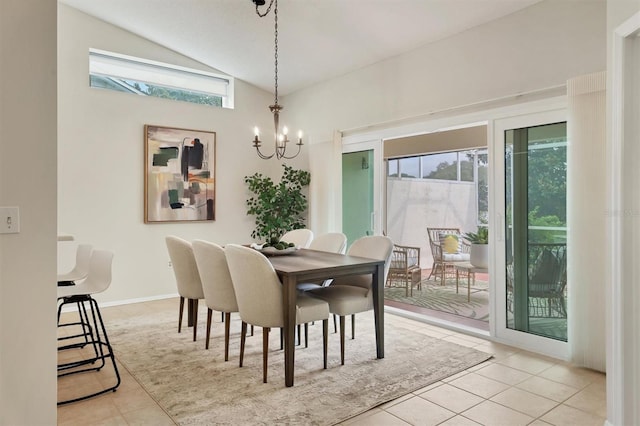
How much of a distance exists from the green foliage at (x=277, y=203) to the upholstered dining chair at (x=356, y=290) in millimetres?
2023

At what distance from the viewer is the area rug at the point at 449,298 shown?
5.10m

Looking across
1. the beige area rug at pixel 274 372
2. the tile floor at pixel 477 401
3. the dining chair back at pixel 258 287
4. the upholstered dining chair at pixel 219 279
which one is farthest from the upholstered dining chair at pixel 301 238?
the tile floor at pixel 477 401

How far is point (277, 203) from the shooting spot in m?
5.93

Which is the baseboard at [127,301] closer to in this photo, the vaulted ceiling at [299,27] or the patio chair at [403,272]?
the patio chair at [403,272]

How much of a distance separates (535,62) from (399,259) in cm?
308

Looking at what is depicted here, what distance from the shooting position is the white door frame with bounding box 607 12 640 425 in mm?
2117

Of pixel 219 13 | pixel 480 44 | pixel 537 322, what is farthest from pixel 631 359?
pixel 219 13

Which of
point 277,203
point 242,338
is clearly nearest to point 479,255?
point 277,203

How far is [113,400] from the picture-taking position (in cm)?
262

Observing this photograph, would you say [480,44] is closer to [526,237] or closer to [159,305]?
[526,237]

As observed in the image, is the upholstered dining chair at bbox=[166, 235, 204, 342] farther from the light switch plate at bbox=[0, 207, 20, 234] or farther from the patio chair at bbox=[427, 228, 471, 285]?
the patio chair at bbox=[427, 228, 471, 285]

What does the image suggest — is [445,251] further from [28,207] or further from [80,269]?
[28,207]

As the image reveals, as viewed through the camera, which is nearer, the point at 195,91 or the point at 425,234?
the point at 195,91

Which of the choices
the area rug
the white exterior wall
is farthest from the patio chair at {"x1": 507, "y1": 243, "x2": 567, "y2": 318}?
the white exterior wall
